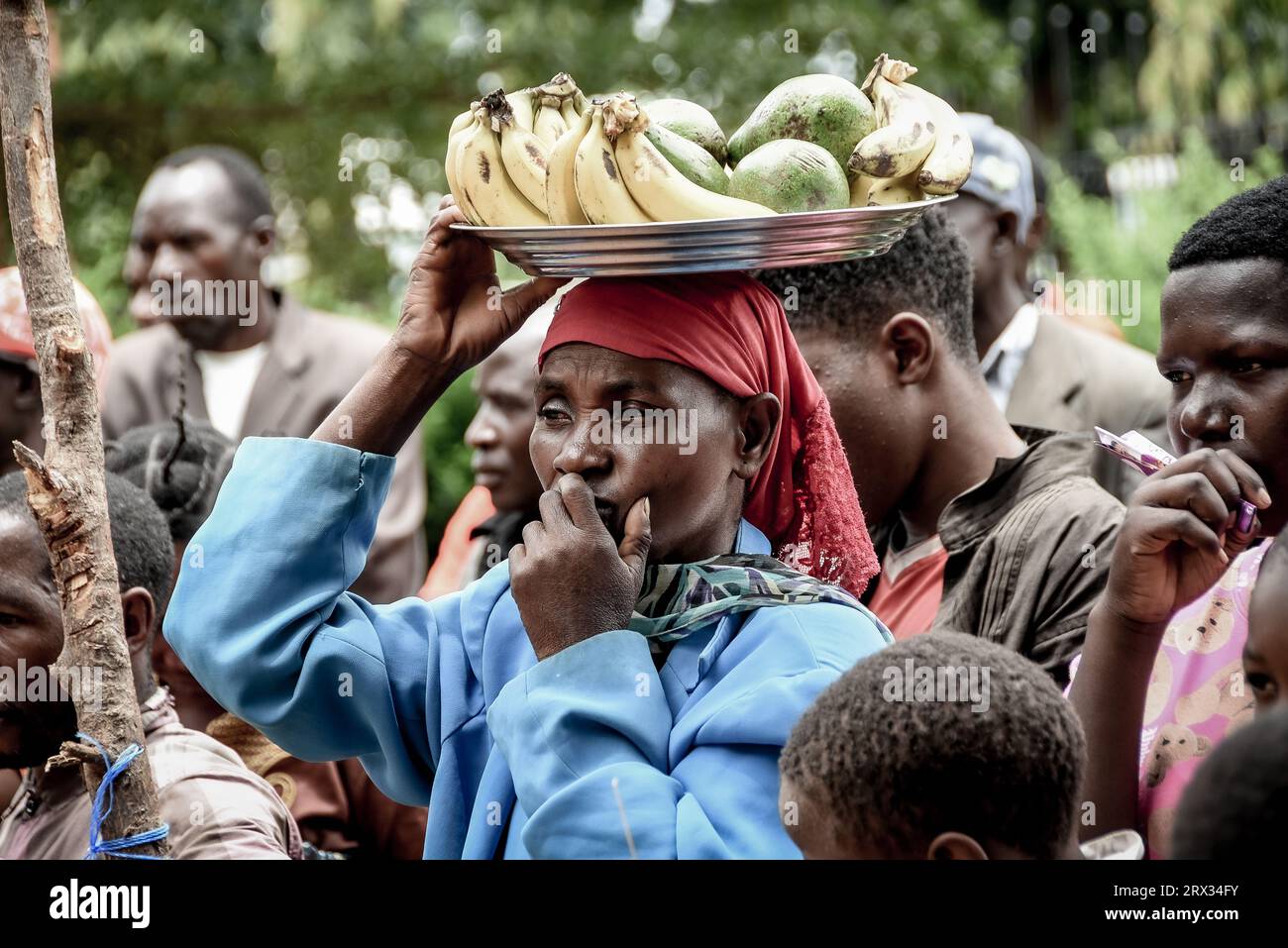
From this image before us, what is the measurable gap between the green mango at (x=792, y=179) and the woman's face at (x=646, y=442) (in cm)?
30

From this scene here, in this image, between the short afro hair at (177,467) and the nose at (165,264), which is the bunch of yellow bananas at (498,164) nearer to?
the short afro hair at (177,467)

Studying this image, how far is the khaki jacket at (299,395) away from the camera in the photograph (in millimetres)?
6180

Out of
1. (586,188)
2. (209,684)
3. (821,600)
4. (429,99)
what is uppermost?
(429,99)

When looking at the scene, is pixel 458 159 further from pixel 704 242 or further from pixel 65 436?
pixel 65 436

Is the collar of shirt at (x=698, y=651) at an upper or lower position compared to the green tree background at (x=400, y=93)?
lower

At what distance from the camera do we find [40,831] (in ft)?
11.1

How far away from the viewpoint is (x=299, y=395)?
6.25 m

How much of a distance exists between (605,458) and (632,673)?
1.15 feet

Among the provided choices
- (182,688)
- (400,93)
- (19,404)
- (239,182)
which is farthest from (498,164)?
(400,93)

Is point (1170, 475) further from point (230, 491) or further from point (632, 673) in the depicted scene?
point (230, 491)

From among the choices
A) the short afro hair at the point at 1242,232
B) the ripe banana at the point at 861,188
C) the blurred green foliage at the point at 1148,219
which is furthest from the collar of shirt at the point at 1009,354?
the blurred green foliage at the point at 1148,219

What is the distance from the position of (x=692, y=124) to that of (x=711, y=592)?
2.50 feet

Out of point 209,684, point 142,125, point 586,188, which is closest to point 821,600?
point 586,188
